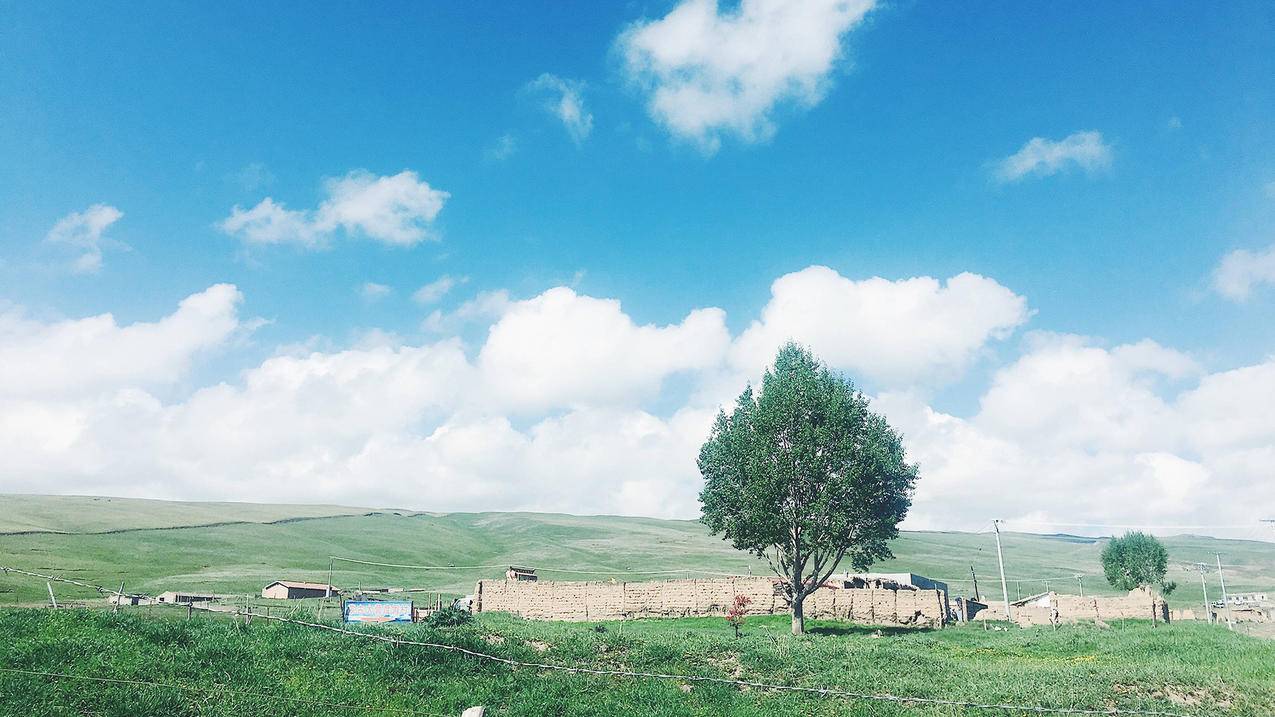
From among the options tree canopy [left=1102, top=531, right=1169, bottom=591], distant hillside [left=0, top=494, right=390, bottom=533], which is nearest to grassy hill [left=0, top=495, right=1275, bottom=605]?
distant hillside [left=0, top=494, right=390, bottom=533]

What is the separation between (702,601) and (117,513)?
442 feet

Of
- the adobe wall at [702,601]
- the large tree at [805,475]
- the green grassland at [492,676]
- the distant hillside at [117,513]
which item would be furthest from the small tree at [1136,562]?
the distant hillside at [117,513]

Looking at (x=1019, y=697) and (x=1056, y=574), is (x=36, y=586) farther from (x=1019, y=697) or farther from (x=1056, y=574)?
(x=1056, y=574)

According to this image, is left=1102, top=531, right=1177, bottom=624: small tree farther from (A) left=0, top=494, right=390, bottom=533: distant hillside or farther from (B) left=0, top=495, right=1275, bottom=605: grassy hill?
(A) left=0, top=494, right=390, bottom=533: distant hillside

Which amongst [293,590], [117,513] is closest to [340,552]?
[117,513]

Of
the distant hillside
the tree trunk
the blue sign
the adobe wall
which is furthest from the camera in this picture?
the distant hillside

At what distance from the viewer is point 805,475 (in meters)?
42.8

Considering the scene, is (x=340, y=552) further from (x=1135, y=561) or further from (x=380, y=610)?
(x=1135, y=561)

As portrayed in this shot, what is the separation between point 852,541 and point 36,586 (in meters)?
75.0

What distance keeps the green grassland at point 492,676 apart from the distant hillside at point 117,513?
116 metres

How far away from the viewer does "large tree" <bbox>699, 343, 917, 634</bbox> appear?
42.5 meters

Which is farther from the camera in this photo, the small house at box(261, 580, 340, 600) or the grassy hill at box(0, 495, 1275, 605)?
the grassy hill at box(0, 495, 1275, 605)

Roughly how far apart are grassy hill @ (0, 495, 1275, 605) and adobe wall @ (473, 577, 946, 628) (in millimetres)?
44486

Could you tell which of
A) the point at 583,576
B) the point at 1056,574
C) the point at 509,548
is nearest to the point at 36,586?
the point at 583,576
